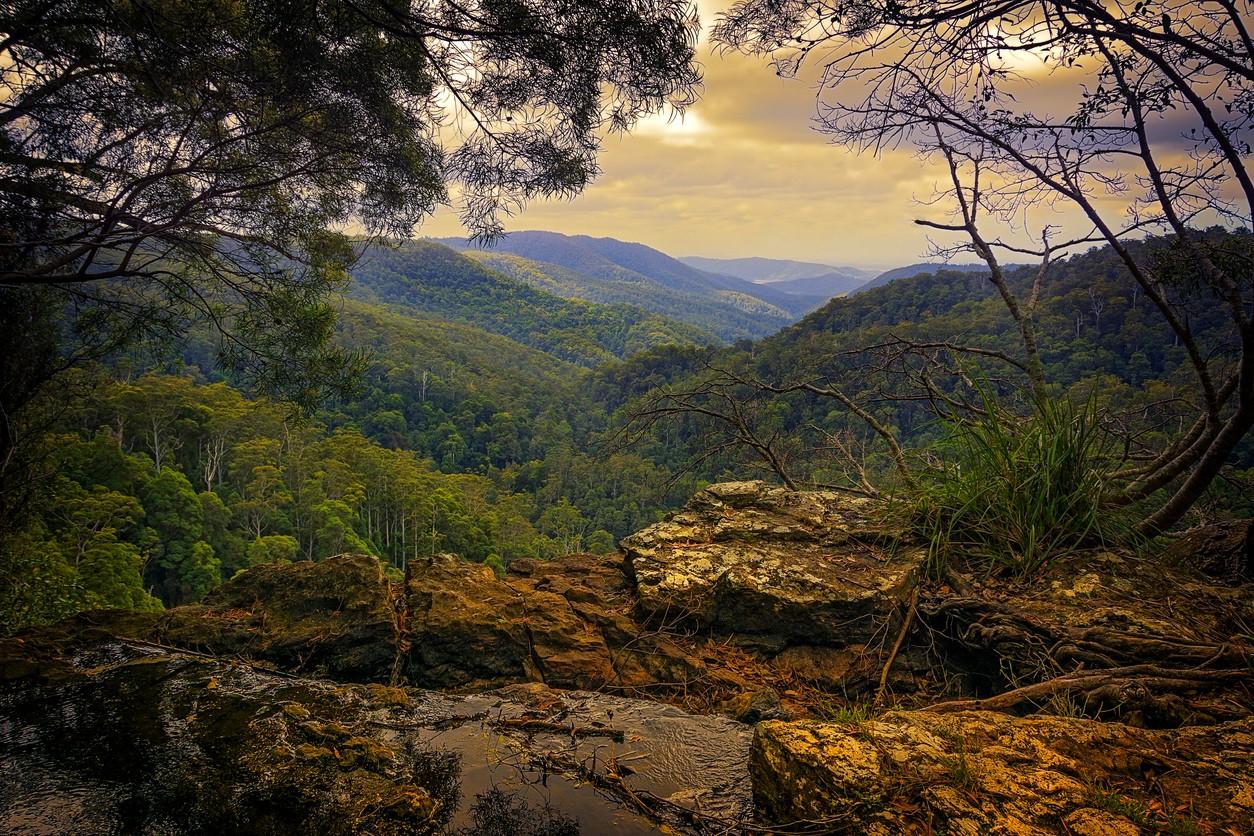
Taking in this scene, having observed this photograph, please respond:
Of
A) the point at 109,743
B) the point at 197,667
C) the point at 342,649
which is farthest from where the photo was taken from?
the point at 342,649

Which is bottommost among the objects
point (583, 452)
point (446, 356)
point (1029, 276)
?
point (583, 452)

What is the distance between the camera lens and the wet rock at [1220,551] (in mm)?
2713

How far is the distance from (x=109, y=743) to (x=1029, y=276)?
64590mm

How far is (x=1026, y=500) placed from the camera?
302 centimetres

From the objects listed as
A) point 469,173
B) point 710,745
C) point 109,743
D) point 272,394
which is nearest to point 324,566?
point 109,743

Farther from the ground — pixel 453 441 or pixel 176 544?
pixel 176 544

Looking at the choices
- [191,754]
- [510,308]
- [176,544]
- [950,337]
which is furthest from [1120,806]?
[510,308]

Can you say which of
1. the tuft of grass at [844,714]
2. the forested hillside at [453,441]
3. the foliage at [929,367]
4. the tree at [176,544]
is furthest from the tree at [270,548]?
the tuft of grass at [844,714]

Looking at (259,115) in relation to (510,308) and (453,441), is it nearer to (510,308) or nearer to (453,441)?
(453,441)

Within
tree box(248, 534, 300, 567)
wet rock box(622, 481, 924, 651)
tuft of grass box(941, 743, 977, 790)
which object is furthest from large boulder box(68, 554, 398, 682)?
tree box(248, 534, 300, 567)

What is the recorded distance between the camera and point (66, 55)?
13.8 feet

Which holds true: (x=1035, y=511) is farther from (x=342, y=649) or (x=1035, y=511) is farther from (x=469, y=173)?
(x=469, y=173)

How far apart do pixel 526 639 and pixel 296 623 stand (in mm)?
1138

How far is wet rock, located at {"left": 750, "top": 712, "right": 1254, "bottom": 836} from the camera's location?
1.41 meters
